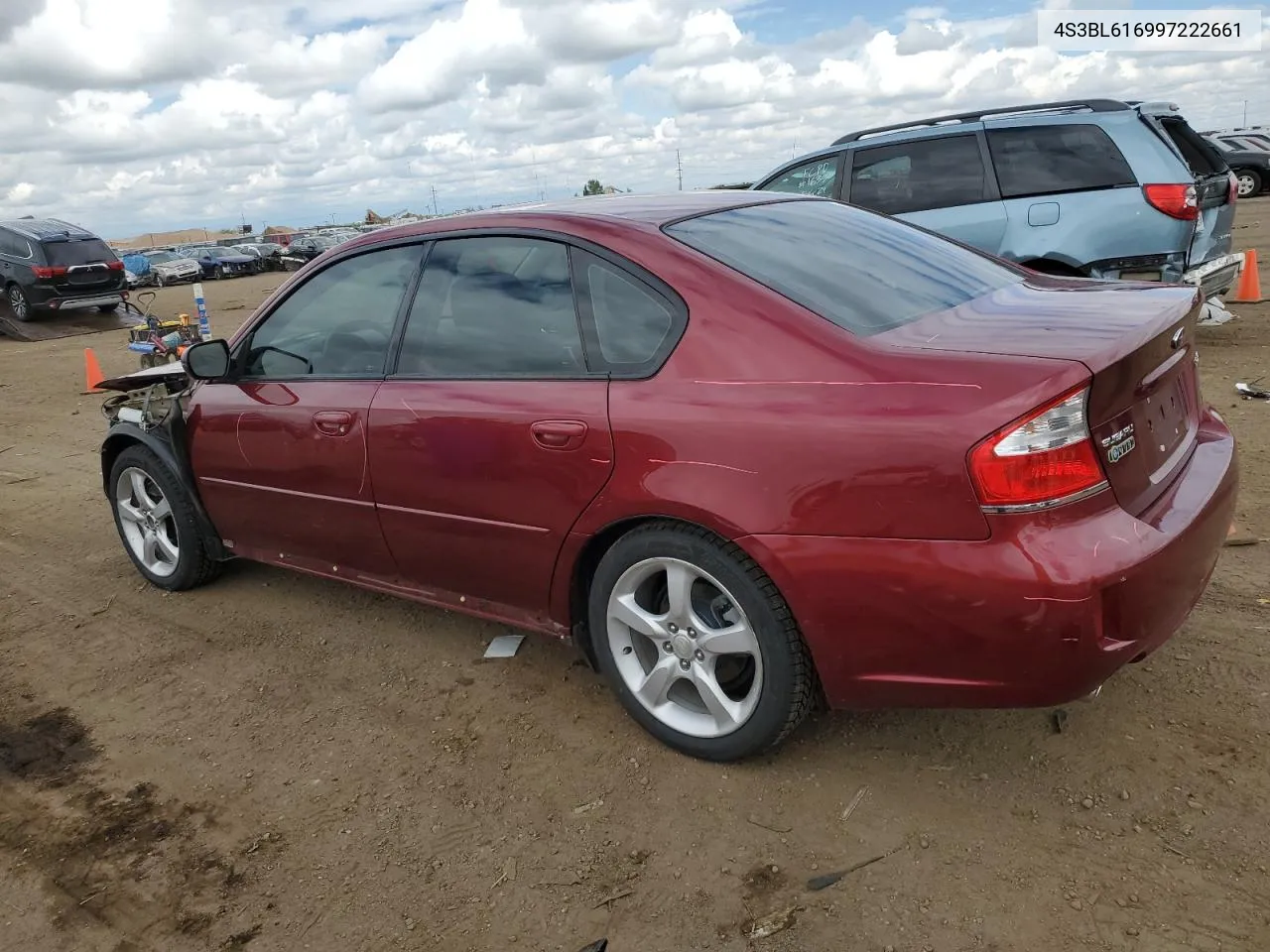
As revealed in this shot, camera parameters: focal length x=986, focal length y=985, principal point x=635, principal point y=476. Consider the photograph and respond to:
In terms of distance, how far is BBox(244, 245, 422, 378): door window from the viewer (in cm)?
353

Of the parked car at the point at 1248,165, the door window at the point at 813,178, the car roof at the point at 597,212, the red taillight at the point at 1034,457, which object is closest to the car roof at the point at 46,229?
the door window at the point at 813,178

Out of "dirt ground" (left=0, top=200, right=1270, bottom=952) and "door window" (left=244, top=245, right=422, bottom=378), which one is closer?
"dirt ground" (left=0, top=200, right=1270, bottom=952)

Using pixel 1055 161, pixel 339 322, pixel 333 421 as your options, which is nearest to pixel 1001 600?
pixel 333 421

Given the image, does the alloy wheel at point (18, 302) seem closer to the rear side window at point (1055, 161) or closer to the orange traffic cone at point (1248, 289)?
the rear side window at point (1055, 161)

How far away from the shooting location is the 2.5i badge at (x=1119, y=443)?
2.36 meters

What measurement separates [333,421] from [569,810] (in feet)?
5.34

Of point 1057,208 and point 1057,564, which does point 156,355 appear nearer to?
point 1057,208

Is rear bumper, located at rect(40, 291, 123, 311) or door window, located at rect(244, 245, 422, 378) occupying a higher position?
door window, located at rect(244, 245, 422, 378)

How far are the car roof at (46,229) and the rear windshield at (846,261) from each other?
18556 mm

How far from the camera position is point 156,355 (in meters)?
8.64

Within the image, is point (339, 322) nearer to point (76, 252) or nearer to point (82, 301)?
point (82, 301)

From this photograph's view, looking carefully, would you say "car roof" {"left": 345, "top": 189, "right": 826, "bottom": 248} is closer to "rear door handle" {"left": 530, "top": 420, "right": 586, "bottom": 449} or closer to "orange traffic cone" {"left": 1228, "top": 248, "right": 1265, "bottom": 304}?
"rear door handle" {"left": 530, "top": 420, "right": 586, "bottom": 449}

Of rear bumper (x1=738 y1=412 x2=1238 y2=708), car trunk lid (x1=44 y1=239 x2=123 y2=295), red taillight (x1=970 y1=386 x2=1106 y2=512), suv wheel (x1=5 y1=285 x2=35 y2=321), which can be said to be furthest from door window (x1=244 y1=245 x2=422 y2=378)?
suv wheel (x1=5 y1=285 x2=35 y2=321)

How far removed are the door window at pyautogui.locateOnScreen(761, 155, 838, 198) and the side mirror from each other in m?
5.45
